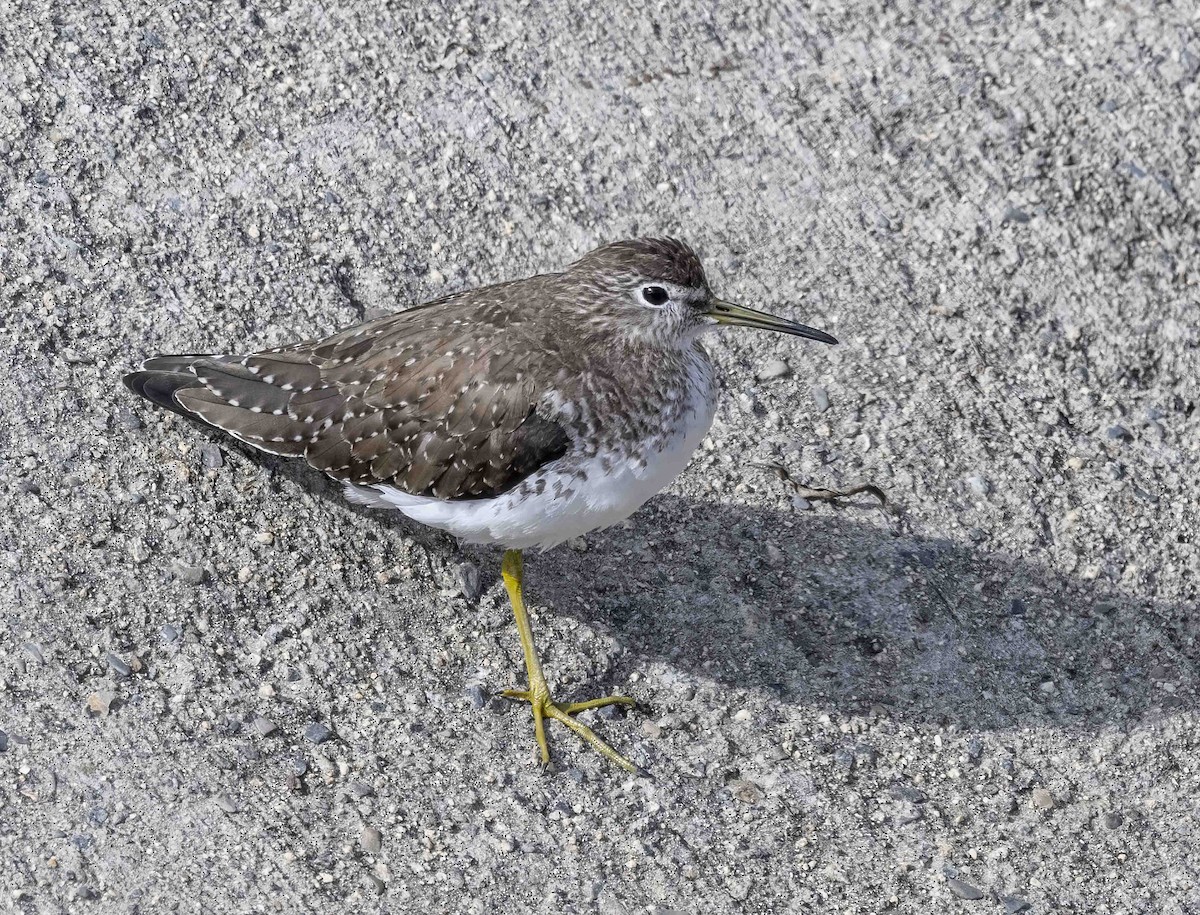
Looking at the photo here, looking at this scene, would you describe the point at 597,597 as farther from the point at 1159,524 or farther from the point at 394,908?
the point at 1159,524

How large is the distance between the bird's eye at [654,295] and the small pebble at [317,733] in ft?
6.92

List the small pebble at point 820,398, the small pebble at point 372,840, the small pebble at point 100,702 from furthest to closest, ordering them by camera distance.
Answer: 1. the small pebble at point 820,398
2. the small pebble at point 100,702
3. the small pebble at point 372,840

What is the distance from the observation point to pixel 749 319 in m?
5.91

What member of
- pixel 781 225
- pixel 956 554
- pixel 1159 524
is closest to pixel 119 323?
pixel 781 225

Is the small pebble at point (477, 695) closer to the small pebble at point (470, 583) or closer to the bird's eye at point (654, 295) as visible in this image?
the small pebble at point (470, 583)

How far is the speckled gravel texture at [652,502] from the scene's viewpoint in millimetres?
5332

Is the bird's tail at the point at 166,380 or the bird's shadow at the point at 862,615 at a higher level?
the bird's tail at the point at 166,380

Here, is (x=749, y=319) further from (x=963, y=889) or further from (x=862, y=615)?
(x=963, y=889)

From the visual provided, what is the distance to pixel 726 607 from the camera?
6277 millimetres

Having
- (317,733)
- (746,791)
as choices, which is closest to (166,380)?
(317,733)

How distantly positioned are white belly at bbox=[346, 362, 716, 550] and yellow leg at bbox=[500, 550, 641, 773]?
0.22 m

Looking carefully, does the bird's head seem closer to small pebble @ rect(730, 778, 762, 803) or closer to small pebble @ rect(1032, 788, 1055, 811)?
small pebble @ rect(730, 778, 762, 803)

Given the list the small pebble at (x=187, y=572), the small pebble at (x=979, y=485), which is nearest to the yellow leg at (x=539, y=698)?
the small pebble at (x=187, y=572)

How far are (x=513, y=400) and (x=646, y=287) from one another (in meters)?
0.74
